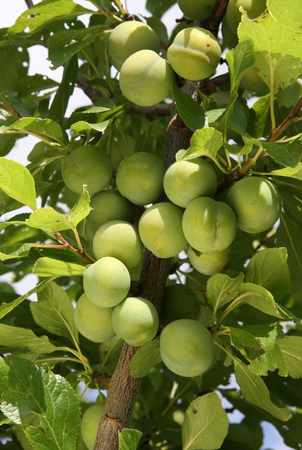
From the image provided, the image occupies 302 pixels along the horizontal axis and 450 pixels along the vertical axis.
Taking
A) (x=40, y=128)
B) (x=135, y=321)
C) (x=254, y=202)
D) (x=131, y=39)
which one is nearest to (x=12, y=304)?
(x=135, y=321)

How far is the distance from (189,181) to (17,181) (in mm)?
252

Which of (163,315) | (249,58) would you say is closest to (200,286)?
(163,315)

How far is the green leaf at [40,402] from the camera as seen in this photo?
74 centimetres

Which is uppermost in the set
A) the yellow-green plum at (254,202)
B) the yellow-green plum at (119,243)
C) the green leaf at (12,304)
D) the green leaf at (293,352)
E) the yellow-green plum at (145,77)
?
the yellow-green plum at (145,77)

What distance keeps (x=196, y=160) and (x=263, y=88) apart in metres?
0.24

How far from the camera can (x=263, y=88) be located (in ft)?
2.88

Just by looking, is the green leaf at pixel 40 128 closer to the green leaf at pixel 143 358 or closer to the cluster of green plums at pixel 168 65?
the cluster of green plums at pixel 168 65

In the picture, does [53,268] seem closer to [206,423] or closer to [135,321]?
[135,321]

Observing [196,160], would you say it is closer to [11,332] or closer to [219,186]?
[219,186]

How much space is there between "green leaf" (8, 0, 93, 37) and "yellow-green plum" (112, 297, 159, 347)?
0.58m

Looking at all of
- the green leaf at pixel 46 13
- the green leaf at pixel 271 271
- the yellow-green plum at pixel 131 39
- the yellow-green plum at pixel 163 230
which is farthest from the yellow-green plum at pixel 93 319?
the green leaf at pixel 46 13

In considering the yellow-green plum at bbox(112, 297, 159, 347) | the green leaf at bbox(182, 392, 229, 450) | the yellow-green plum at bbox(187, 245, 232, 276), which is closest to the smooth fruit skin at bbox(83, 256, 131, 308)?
the yellow-green plum at bbox(112, 297, 159, 347)

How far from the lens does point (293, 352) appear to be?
0.77 metres

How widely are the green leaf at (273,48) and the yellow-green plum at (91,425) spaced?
24.7 inches
